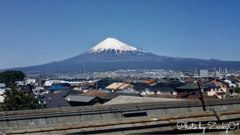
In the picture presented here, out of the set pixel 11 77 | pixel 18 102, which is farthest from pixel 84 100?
pixel 11 77

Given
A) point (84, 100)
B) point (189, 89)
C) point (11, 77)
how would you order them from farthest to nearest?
1. point (11, 77)
2. point (189, 89)
3. point (84, 100)

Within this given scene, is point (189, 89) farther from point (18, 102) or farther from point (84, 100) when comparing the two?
point (18, 102)

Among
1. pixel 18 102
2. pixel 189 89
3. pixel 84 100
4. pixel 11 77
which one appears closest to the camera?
pixel 18 102

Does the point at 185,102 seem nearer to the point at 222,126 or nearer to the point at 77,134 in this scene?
the point at 222,126

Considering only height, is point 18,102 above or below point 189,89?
above

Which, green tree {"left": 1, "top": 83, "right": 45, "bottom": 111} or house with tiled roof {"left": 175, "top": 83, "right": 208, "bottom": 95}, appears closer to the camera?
green tree {"left": 1, "top": 83, "right": 45, "bottom": 111}

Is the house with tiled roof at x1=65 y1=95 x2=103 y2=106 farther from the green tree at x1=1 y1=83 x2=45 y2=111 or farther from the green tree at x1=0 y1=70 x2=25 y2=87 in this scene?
the green tree at x1=0 y1=70 x2=25 y2=87

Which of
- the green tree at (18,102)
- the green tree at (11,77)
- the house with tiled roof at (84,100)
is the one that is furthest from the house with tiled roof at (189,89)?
the green tree at (11,77)

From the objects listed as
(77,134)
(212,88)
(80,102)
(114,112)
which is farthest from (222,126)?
(212,88)

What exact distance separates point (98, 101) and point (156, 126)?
713 inches

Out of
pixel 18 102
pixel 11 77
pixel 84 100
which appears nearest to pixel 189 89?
pixel 84 100

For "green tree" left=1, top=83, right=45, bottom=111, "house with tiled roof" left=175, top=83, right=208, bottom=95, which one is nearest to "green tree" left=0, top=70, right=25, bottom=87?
"house with tiled roof" left=175, top=83, right=208, bottom=95

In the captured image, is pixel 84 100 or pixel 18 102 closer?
pixel 18 102

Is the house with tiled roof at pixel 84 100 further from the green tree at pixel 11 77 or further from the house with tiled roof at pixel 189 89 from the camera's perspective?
the green tree at pixel 11 77
